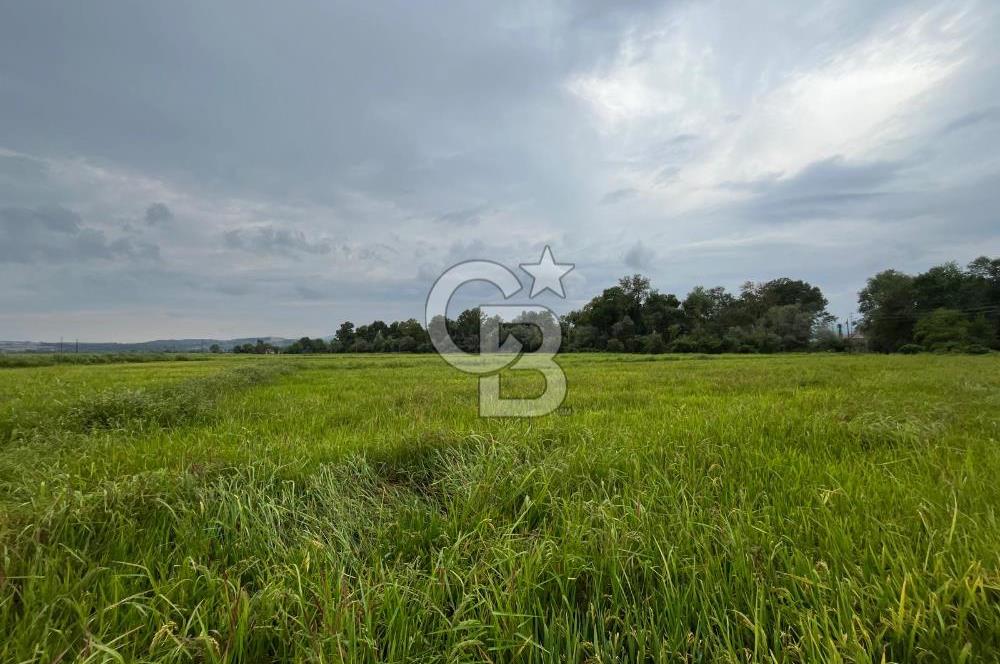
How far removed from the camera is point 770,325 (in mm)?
71688

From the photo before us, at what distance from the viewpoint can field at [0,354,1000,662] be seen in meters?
1.54

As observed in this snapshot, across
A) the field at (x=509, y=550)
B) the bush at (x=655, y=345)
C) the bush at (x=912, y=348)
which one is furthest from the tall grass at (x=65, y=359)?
the bush at (x=912, y=348)

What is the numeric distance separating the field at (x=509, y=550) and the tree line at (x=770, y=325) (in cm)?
4293

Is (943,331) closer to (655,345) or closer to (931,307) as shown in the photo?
(931,307)

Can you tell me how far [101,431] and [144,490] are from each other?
11.7 feet

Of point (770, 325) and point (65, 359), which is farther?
point (770, 325)

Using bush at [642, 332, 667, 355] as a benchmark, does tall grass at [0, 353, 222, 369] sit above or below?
above

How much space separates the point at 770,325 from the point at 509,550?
8447 centimetres

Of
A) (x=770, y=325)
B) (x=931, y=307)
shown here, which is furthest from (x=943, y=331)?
(x=770, y=325)

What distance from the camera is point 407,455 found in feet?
12.8

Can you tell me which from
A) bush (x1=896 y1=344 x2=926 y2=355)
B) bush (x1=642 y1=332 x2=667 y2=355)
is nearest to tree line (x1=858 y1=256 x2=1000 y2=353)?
bush (x1=896 y1=344 x2=926 y2=355)

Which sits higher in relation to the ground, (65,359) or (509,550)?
(65,359)

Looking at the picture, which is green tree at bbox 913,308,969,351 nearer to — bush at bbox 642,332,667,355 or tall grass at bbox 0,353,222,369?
bush at bbox 642,332,667,355

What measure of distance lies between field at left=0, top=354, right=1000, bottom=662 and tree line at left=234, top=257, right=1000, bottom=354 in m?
42.9
